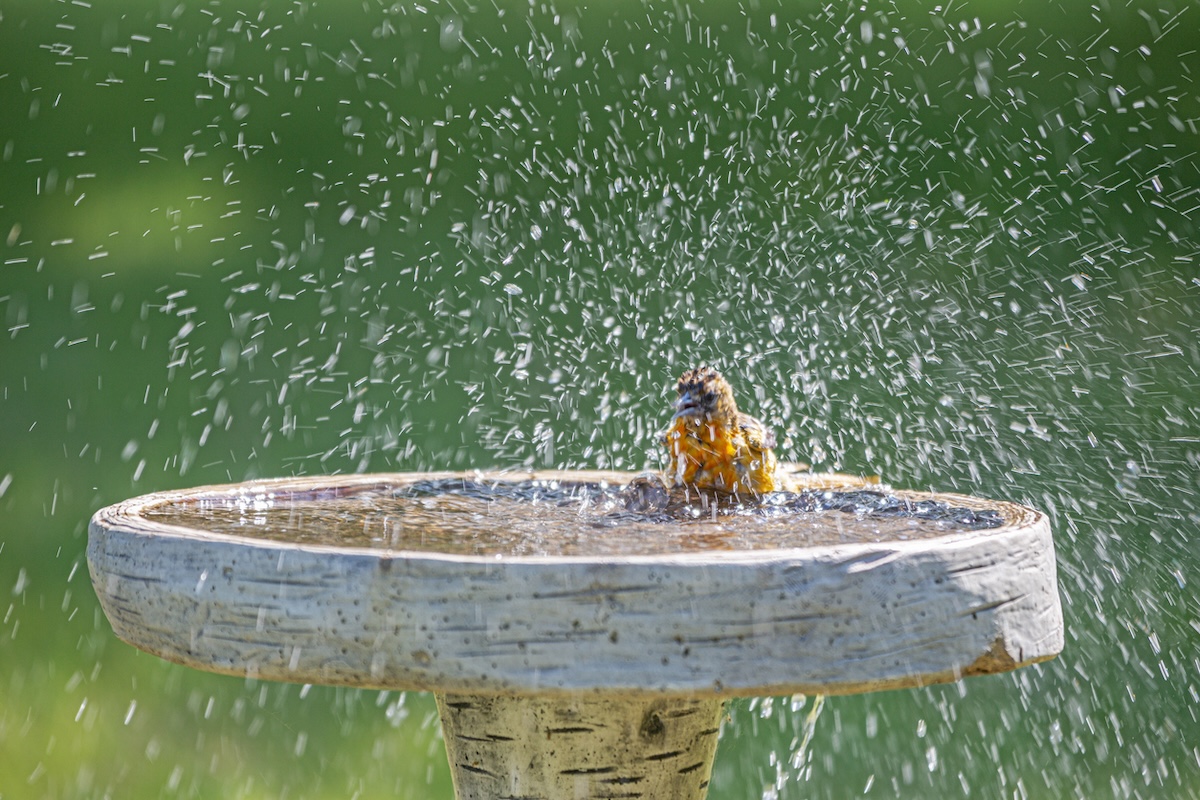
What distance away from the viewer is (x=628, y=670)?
968mm

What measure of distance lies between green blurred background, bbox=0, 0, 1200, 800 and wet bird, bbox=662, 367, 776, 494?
3.83ft

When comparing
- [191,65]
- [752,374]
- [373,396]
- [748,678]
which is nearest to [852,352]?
[752,374]

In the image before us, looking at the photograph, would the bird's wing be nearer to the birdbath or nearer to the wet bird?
the wet bird

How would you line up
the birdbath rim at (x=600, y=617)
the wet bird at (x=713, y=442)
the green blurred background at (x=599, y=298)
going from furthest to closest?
the green blurred background at (x=599, y=298)
the wet bird at (x=713, y=442)
the birdbath rim at (x=600, y=617)

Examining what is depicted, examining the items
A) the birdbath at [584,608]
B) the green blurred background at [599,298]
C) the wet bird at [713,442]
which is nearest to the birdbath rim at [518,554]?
the birdbath at [584,608]

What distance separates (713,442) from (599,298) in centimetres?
140

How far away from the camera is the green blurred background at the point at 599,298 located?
2719mm

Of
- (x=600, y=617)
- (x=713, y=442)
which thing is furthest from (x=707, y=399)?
(x=600, y=617)

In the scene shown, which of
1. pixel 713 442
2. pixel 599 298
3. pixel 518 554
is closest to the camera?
pixel 518 554

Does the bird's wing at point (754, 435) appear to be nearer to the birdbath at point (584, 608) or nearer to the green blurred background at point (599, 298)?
the birdbath at point (584, 608)

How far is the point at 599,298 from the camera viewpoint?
294cm

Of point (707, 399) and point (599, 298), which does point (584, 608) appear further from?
point (599, 298)

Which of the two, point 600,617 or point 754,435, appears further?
point 754,435

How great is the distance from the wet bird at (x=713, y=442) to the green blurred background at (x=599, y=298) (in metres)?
1.17
